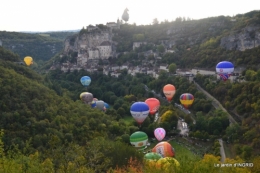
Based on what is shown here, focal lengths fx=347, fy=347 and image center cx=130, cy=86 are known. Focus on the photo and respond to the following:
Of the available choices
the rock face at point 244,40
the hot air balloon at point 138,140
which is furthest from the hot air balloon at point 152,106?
the rock face at point 244,40

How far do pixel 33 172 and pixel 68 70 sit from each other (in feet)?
138

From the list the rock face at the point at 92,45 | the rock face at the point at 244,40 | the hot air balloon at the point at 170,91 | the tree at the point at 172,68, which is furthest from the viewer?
the rock face at the point at 92,45

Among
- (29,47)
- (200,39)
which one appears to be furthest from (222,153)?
(29,47)

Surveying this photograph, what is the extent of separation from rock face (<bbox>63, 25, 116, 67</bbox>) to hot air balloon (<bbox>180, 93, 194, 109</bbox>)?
1020 inches

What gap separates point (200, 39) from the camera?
51125 millimetres

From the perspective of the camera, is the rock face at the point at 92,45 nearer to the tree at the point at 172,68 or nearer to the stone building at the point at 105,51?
the stone building at the point at 105,51

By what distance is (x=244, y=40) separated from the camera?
126 ft

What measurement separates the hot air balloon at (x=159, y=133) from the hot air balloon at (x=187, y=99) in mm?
5692

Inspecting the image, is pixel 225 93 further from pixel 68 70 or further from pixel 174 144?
pixel 68 70

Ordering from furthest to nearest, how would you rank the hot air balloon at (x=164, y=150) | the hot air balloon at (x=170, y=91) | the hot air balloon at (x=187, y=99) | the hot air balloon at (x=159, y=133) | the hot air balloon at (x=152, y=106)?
the hot air balloon at (x=170, y=91) < the hot air balloon at (x=152, y=106) < the hot air balloon at (x=187, y=99) < the hot air balloon at (x=159, y=133) < the hot air balloon at (x=164, y=150)

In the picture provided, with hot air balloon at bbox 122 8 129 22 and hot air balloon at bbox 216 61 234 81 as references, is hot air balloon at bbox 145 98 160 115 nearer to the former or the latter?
hot air balloon at bbox 216 61 234 81

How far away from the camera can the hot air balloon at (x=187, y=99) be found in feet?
99.7

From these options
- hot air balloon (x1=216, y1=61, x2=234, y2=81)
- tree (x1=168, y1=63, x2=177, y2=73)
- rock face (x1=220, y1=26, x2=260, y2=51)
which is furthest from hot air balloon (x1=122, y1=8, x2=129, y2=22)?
hot air balloon (x1=216, y1=61, x2=234, y2=81)

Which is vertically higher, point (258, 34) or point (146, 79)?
point (258, 34)
